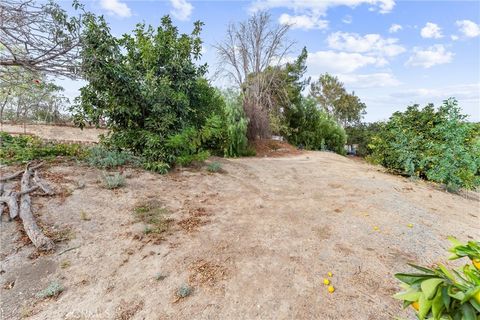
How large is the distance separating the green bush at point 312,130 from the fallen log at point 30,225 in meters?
12.3

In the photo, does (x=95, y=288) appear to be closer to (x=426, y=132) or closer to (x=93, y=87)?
(x=93, y=87)

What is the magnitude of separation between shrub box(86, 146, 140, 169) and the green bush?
415 inches

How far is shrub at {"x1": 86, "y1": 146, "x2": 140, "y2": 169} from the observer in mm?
4332

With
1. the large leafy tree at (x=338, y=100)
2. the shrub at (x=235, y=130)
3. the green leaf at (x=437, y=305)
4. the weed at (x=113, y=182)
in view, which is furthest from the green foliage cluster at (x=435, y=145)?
the large leafy tree at (x=338, y=100)

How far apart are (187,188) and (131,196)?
3.05 feet

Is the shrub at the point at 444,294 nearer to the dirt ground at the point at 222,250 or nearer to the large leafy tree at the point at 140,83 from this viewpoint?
the dirt ground at the point at 222,250

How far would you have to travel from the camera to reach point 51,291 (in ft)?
6.06

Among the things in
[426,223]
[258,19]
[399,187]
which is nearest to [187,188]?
[426,223]

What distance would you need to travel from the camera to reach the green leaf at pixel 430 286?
0.62 meters

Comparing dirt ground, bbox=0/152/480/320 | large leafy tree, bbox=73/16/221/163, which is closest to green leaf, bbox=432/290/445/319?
dirt ground, bbox=0/152/480/320

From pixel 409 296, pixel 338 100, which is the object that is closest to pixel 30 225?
pixel 409 296

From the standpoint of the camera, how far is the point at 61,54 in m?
3.09

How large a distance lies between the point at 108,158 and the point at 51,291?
9.37 ft

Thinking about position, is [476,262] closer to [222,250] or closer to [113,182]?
[222,250]
